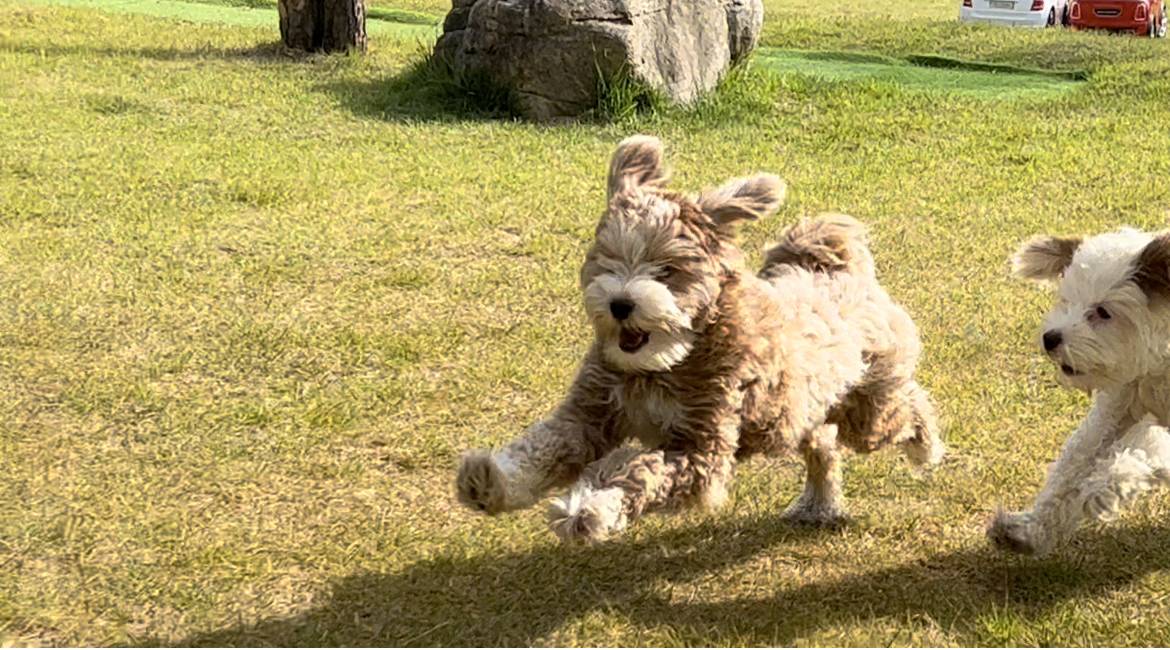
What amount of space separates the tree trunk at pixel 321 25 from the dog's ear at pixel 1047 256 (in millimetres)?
9245

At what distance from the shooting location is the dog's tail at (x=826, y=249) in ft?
14.5

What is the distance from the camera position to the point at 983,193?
8805mm

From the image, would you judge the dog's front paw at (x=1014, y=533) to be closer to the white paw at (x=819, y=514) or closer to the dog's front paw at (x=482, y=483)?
the white paw at (x=819, y=514)

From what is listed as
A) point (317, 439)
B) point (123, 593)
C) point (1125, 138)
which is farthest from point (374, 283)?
point (1125, 138)

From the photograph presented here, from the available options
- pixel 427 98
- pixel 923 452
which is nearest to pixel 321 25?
pixel 427 98

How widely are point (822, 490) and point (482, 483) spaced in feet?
4.75

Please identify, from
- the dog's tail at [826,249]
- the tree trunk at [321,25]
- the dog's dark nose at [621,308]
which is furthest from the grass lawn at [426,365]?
the tree trunk at [321,25]

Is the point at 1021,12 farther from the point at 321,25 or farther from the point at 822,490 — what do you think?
the point at 822,490

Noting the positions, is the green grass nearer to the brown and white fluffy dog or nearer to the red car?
the red car

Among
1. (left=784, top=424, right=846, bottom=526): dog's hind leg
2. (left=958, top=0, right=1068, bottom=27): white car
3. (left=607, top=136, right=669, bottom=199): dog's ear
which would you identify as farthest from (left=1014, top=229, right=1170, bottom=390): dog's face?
(left=958, top=0, right=1068, bottom=27): white car

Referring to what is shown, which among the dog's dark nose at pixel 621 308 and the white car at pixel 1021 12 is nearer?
the dog's dark nose at pixel 621 308

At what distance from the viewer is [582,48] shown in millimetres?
10305

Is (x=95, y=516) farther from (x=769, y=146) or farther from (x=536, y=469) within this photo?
(x=769, y=146)

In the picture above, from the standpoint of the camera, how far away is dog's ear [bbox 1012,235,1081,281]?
4.34m
